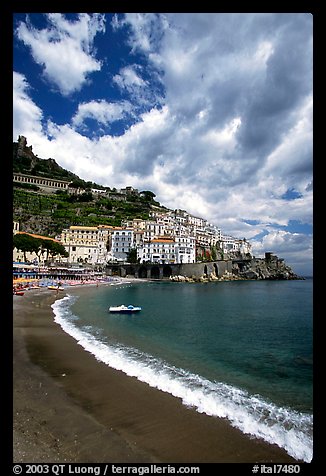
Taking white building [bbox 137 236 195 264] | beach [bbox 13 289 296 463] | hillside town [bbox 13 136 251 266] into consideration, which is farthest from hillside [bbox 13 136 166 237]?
beach [bbox 13 289 296 463]

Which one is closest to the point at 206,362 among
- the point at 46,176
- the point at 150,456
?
the point at 150,456

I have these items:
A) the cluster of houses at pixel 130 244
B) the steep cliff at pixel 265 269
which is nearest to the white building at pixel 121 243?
the cluster of houses at pixel 130 244

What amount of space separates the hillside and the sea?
5656 centimetres

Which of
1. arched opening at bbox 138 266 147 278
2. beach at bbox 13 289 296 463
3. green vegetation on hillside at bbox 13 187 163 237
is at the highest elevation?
green vegetation on hillside at bbox 13 187 163 237

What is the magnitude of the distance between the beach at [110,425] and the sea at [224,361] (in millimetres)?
496

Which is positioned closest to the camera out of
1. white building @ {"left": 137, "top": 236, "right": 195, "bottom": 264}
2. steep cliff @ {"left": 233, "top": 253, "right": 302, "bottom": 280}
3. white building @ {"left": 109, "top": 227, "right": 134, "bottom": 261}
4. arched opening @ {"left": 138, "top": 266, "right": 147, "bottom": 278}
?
arched opening @ {"left": 138, "top": 266, "right": 147, "bottom": 278}

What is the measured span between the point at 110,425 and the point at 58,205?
83.1 m

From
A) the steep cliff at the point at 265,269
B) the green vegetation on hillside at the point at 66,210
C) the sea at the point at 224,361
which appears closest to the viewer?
the sea at the point at 224,361

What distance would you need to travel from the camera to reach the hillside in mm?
69562

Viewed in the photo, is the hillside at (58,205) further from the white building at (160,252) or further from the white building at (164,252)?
the white building at (160,252)

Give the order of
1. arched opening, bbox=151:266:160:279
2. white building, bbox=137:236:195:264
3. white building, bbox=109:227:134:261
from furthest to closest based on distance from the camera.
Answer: white building, bbox=109:227:134:261, white building, bbox=137:236:195:264, arched opening, bbox=151:266:160:279

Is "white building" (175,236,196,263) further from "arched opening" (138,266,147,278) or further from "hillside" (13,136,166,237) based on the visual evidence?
"hillside" (13,136,166,237)

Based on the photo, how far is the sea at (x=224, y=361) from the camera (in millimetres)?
6127
